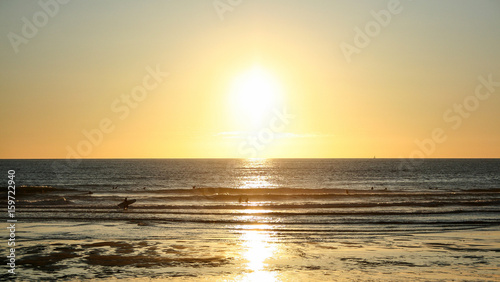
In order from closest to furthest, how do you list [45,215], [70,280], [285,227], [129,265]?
[70,280] → [129,265] → [285,227] → [45,215]

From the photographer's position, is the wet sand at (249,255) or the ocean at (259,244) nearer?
the wet sand at (249,255)

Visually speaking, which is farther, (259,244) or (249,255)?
(259,244)

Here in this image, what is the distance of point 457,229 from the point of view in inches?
1209

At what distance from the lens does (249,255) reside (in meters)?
22.2

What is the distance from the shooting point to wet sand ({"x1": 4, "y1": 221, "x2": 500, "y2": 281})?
724 inches

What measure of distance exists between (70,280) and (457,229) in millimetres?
24638

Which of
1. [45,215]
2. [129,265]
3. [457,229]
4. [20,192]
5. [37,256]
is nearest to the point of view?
[129,265]

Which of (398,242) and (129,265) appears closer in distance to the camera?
(129,265)

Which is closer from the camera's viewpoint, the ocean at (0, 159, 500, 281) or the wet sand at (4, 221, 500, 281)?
the wet sand at (4, 221, 500, 281)

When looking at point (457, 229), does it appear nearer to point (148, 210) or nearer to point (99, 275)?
point (99, 275)

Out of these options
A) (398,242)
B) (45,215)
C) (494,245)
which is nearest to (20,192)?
(45,215)

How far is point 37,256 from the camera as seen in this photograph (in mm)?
21781

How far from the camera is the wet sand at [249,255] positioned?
60.3 feet

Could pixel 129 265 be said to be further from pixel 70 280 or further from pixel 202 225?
pixel 202 225
